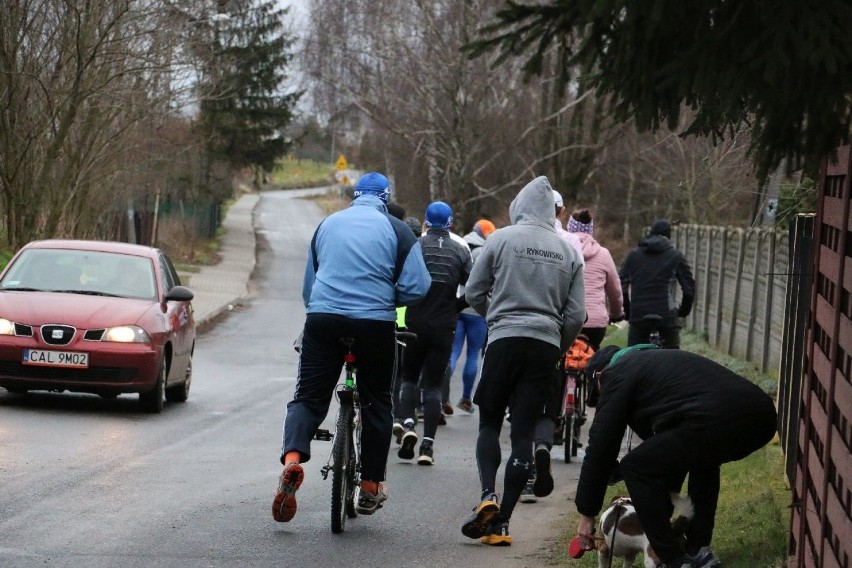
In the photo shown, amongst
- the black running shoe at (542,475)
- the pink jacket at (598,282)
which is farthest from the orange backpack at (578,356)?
the black running shoe at (542,475)

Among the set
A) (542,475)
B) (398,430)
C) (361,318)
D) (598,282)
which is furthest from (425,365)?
(361,318)

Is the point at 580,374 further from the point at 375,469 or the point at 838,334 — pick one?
the point at 838,334

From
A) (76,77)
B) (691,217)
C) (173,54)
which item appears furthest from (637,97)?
(691,217)

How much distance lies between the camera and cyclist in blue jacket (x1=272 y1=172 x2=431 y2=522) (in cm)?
777

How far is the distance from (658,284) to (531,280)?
624cm

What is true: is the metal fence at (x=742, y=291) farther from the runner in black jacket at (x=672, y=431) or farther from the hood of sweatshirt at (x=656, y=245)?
the runner in black jacket at (x=672, y=431)

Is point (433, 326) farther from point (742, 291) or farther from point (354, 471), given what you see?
point (742, 291)

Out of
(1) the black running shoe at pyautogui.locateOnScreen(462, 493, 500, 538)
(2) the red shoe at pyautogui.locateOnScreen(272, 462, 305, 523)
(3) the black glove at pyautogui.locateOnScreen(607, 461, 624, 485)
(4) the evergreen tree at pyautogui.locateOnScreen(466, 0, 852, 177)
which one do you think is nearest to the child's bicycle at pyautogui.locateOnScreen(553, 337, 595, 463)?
(1) the black running shoe at pyautogui.locateOnScreen(462, 493, 500, 538)

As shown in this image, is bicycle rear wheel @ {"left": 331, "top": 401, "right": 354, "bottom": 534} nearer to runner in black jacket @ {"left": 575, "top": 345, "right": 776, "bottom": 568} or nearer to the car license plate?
runner in black jacket @ {"left": 575, "top": 345, "right": 776, "bottom": 568}

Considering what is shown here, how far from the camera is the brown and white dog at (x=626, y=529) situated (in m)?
6.39

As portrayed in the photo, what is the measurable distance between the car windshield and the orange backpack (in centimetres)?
432

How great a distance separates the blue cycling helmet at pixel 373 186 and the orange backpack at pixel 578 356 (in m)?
3.33

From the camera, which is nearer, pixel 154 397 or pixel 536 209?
pixel 536 209

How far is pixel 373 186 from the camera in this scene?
27.3ft
